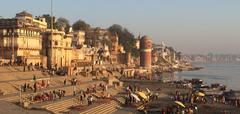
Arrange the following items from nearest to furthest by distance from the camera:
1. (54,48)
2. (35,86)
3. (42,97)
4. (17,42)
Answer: (42,97) → (35,86) → (17,42) → (54,48)

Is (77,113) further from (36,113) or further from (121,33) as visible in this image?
(121,33)

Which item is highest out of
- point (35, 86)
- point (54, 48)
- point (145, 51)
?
point (145, 51)

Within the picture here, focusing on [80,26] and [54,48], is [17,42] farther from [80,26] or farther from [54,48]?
[80,26]

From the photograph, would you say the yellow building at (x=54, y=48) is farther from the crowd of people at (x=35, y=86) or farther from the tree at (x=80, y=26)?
the tree at (x=80, y=26)

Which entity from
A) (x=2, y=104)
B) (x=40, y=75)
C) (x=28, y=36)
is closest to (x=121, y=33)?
(x=28, y=36)

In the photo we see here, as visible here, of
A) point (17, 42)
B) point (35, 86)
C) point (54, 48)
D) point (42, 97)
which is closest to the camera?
point (42, 97)

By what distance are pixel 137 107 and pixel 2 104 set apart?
1264 cm

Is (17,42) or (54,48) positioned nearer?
(17,42)

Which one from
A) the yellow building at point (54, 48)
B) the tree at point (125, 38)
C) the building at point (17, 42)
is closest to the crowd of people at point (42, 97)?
the building at point (17, 42)

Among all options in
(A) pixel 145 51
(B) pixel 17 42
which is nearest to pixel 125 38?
(A) pixel 145 51

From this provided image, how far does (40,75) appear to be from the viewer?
4603 centimetres

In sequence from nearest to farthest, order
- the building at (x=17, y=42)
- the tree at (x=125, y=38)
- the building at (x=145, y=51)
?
the building at (x=17, y=42), the building at (x=145, y=51), the tree at (x=125, y=38)

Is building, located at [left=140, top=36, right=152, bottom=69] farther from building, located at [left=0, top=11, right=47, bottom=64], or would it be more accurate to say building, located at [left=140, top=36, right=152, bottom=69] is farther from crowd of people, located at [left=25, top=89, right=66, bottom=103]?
crowd of people, located at [left=25, top=89, right=66, bottom=103]

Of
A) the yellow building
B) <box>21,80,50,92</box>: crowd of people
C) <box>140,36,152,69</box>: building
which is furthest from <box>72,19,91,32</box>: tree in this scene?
<box>21,80,50,92</box>: crowd of people
